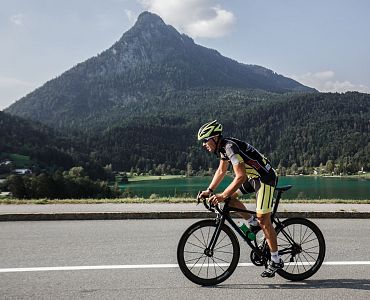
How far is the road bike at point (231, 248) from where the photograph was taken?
542 cm

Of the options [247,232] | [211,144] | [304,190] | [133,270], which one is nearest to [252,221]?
[247,232]

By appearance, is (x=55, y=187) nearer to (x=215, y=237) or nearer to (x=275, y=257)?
(x=215, y=237)

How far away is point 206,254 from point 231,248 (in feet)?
1.05

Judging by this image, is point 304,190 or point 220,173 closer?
point 220,173

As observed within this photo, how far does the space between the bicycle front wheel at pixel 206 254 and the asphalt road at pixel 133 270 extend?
0.47 ft

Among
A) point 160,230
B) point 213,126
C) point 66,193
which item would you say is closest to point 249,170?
point 213,126

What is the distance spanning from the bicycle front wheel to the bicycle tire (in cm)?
65

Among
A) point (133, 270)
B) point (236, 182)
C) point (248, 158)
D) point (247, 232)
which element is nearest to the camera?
point (236, 182)

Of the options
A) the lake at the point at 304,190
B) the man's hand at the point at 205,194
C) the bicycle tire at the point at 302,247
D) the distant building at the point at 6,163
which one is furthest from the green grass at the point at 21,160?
the bicycle tire at the point at 302,247

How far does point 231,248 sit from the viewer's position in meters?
5.51

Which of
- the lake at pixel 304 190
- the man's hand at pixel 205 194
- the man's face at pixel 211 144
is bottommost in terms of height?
the lake at pixel 304 190

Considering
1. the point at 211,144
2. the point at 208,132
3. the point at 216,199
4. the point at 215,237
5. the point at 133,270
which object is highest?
the point at 208,132

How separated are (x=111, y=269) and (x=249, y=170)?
7.64 ft

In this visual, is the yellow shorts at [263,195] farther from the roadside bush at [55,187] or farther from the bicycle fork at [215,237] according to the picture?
the roadside bush at [55,187]
